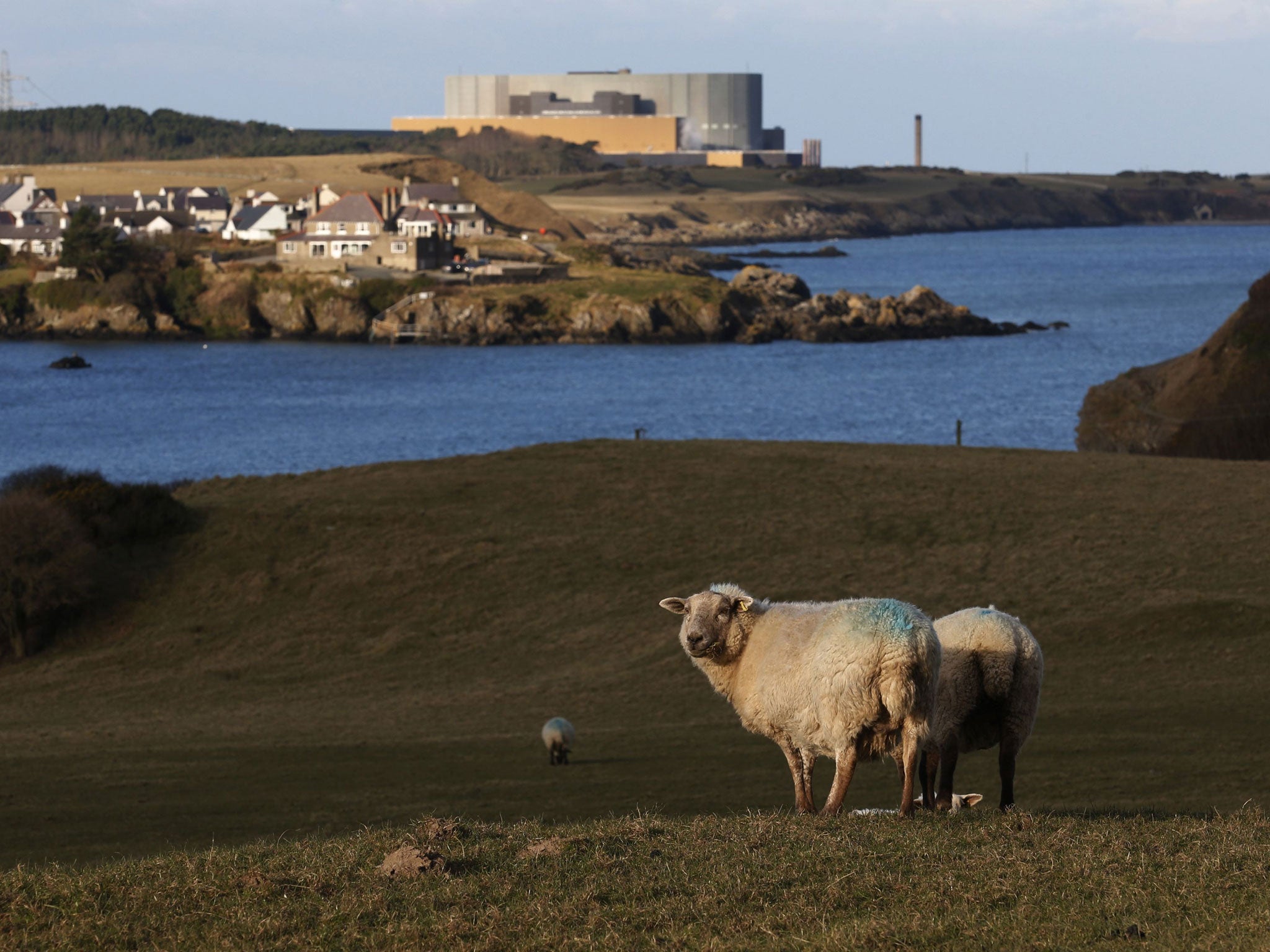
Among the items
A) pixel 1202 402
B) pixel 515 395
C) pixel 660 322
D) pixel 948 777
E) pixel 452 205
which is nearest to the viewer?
pixel 948 777

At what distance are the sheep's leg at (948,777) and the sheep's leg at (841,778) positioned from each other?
123 centimetres

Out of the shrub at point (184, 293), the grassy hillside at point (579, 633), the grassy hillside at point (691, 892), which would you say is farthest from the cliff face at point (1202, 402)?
the shrub at point (184, 293)

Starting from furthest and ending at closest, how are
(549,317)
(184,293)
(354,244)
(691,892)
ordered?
(354,244) < (184,293) < (549,317) < (691,892)

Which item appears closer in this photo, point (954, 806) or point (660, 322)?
point (954, 806)

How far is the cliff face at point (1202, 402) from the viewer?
1748 inches

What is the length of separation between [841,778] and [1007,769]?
175 cm

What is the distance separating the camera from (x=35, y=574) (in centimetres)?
3120

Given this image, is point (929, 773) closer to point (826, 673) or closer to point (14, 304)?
point (826, 673)

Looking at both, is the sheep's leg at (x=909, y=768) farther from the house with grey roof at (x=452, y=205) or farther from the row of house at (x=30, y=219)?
the house with grey roof at (x=452, y=205)

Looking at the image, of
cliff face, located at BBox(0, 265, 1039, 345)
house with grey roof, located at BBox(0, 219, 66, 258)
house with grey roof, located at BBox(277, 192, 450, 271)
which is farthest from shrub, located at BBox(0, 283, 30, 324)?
house with grey roof, located at BBox(277, 192, 450, 271)

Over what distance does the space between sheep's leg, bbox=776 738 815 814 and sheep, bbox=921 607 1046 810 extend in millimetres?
1018

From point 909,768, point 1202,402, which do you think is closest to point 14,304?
point 1202,402

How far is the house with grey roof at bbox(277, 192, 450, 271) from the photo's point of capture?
13812 cm

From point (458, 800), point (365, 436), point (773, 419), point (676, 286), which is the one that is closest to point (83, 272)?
point (676, 286)
